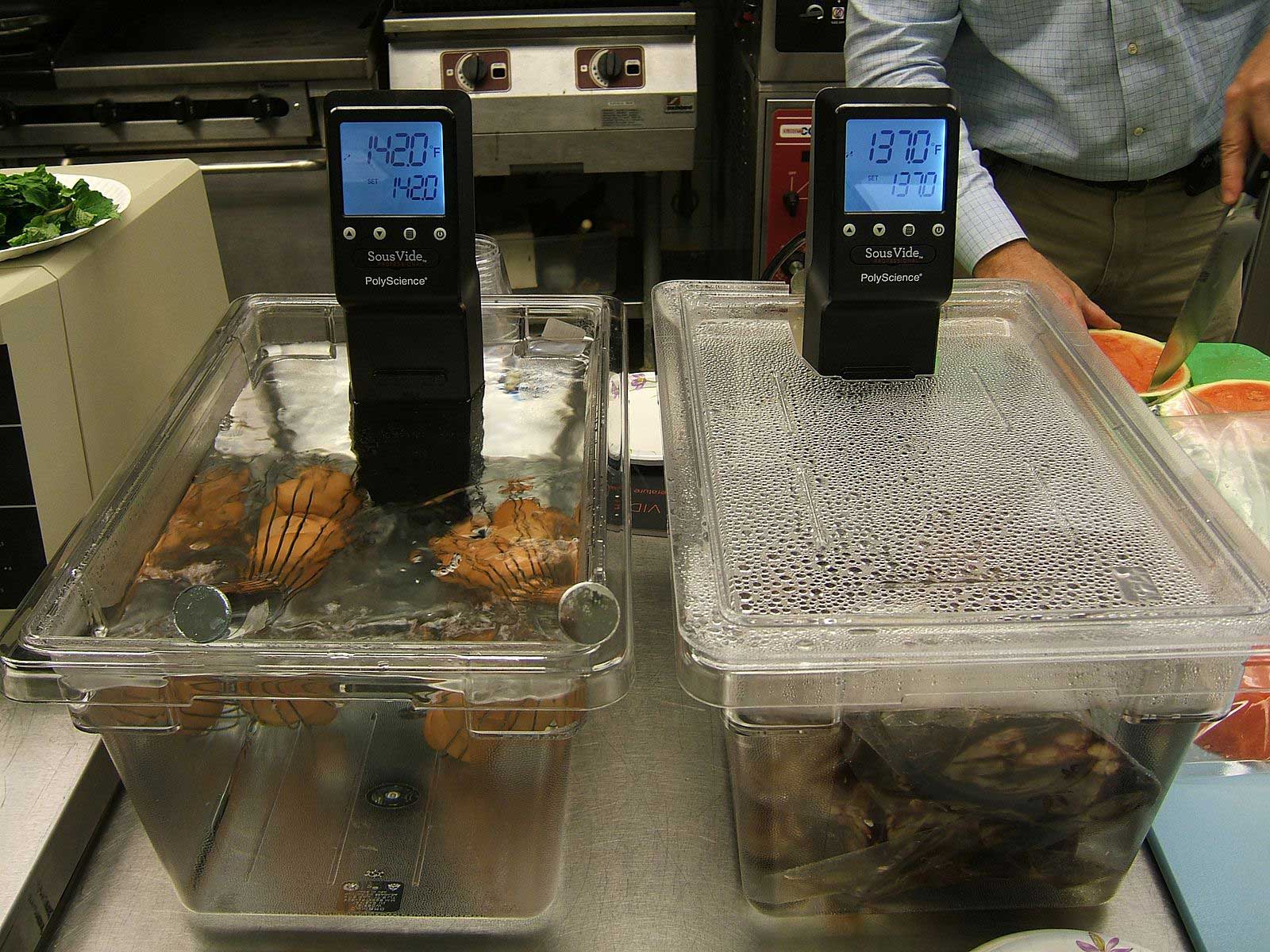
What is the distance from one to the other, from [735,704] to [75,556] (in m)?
0.47

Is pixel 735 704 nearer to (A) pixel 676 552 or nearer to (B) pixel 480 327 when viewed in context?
(A) pixel 676 552

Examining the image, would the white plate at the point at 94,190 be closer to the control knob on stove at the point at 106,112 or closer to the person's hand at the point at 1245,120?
the person's hand at the point at 1245,120

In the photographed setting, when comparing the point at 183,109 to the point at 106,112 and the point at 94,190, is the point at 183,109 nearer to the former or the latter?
the point at 106,112

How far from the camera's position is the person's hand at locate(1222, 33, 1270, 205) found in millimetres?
1242

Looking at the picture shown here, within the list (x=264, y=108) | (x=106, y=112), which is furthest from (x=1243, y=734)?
(x=106, y=112)

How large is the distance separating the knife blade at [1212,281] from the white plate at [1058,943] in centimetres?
60

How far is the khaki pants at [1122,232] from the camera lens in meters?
1.76

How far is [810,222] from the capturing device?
2.90 feet

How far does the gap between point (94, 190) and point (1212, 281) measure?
1.22m

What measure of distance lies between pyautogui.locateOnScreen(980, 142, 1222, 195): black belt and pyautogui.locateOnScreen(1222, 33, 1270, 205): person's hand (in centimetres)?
44

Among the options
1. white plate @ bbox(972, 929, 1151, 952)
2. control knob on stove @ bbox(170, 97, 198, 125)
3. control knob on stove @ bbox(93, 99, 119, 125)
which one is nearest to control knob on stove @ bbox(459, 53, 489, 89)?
control knob on stove @ bbox(170, 97, 198, 125)

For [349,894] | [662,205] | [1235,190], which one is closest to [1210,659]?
[349,894]

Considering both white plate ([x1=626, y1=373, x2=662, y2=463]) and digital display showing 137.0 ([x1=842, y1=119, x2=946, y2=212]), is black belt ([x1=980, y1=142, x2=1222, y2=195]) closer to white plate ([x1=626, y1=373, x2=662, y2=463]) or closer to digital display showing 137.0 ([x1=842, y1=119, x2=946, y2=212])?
white plate ([x1=626, y1=373, x2=662, y2=463])

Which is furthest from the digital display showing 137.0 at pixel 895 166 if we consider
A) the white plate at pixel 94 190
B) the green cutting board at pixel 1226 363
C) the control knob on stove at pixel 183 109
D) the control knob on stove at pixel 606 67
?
the control knob on stove at pixel 183 109
